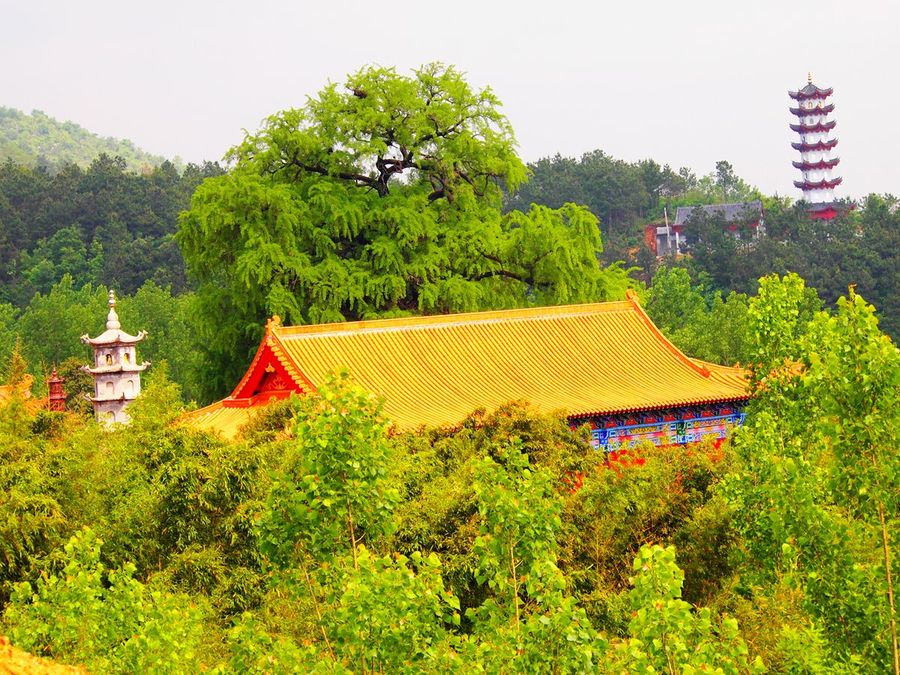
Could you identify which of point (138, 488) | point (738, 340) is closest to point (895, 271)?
point (738, 340)

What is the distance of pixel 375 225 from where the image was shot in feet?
86.4

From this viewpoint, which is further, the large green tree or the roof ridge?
the large green tree

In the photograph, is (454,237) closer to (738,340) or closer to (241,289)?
(241,289)

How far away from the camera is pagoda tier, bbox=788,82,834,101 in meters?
68.2

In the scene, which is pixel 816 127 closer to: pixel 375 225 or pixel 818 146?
pixel 818 146

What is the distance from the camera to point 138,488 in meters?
11.7

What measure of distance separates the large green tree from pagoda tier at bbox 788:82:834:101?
44.0 metres

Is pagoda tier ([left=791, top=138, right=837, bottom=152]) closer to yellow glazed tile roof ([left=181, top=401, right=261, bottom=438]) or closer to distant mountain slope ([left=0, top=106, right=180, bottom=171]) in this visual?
yellow glazed tile roof ([left=181, top=401, right=261, bottom=438])

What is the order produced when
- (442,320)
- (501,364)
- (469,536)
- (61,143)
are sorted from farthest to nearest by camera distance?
(61,143) < (442,320) < (501,364) < (469,536)

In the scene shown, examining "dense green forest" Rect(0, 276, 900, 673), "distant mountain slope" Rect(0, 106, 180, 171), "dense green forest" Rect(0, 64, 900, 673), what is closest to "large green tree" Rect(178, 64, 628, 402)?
"dense green forest" Rect(0, 64, 900, 673)

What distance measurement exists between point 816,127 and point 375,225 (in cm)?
4790

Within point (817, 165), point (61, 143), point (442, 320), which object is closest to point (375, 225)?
point (442, 320)

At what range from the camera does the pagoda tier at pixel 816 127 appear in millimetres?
68812

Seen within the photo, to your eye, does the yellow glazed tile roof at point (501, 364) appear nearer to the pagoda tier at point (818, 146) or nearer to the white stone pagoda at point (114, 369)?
the white stone pagoda at point (114, 369)
